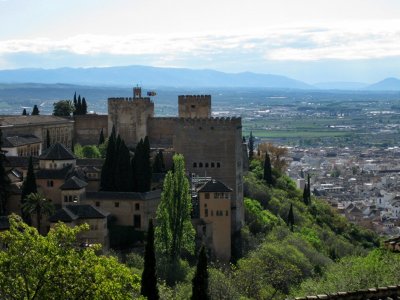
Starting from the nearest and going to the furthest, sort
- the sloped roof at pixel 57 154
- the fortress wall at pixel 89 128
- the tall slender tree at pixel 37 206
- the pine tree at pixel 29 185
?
the tall slender tree at pixel 37 206 < the pine tree at pixel 29 185 < the sloped roof at pixel 57 154 < the fortress wall at pixel 89 128

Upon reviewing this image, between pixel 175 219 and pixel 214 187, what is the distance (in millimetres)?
3821

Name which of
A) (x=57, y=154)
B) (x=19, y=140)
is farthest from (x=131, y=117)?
(x=57, y=154)

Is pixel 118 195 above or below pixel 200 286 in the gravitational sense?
above

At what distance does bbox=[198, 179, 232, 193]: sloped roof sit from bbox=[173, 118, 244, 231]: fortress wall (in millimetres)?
3442

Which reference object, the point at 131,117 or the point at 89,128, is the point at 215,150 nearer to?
the point at 131,117

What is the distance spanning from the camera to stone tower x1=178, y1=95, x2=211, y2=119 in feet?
204

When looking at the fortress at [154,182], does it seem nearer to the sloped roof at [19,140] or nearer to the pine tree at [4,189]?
the sloped roof at [19,140]

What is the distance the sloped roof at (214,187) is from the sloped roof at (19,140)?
14864 millimetres

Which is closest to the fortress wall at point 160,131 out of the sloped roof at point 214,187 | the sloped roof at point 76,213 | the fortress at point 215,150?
the fortress at point 215,150

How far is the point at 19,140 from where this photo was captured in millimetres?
58562

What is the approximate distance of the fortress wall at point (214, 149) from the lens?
5125 cm

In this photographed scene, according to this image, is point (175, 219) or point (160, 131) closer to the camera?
point (175, 219)

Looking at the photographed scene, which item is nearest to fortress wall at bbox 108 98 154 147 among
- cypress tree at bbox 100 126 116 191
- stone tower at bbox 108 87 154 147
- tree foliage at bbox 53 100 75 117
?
stone tower at bbox 108 87 154 147

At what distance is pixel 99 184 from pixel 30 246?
2705cm
